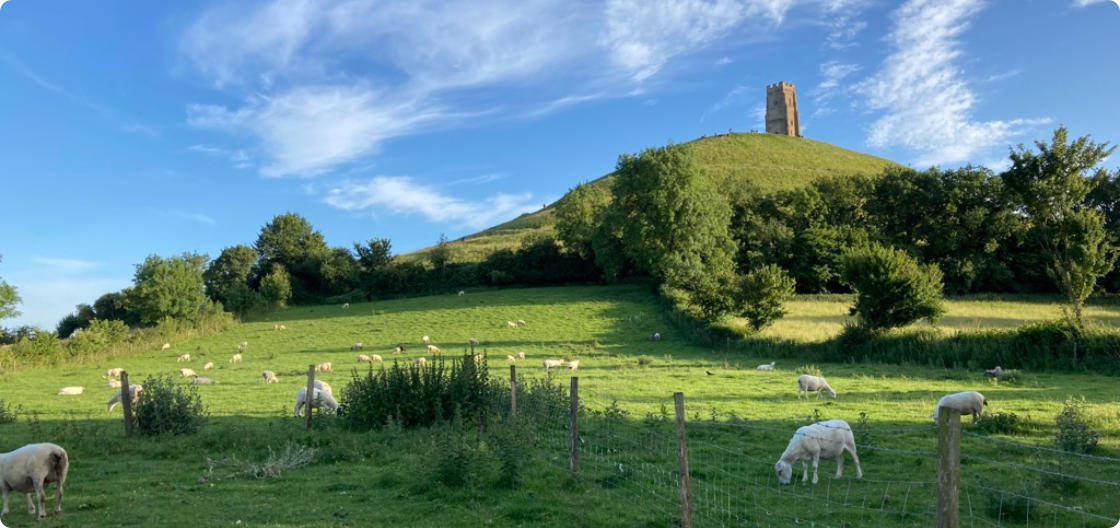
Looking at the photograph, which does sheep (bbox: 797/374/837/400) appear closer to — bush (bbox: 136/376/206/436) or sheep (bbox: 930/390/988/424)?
sheep (bbox: 930/390/988/424)

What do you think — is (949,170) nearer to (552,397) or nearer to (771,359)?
(771,359)

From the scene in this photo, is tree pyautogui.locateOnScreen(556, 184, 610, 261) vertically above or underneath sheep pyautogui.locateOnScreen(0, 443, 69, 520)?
above

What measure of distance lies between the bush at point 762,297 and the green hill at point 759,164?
168 feet

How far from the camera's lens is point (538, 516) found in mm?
8578

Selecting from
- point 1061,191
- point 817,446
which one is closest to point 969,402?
point 817,446

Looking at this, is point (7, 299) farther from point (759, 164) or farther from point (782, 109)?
point (782, 109)

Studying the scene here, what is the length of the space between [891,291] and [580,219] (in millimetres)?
41161

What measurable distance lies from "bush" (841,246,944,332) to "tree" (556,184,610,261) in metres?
34.0

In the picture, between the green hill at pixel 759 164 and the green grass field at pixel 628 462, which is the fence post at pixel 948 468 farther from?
the green hill at pixel 759 164

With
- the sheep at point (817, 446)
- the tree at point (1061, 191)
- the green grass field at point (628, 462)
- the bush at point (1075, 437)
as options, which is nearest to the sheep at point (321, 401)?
the green grass field at point (628, 462)

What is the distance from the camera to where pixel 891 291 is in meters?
32.3

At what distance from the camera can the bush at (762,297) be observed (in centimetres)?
3722

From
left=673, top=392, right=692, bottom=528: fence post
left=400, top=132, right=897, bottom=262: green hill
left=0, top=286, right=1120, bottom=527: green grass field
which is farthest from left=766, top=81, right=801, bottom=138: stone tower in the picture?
left=673, top=392, right=692, bottom=528: fence post

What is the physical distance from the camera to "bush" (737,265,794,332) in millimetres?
37219
